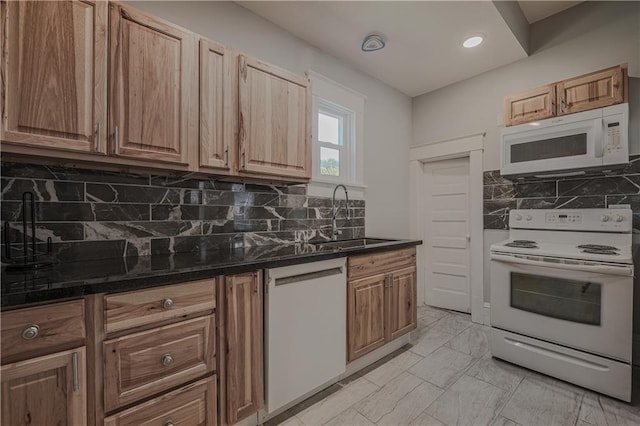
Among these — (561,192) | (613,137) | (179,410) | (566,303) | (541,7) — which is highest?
(541,7)

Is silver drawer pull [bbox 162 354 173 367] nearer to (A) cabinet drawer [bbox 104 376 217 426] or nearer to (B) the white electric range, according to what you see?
(A) cabinet drawer [bbox 104 376 217 426]

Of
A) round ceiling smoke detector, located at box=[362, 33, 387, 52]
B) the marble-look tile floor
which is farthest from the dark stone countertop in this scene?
round ceiling smoke detector, located at box=[362, 33, 387, 52]

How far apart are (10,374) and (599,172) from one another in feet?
12.5

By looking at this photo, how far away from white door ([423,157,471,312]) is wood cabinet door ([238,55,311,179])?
2.20 metres

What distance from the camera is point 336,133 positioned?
304 centimetres

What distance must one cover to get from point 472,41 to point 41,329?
349 centimetres

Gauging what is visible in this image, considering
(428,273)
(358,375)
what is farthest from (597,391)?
(428,273)

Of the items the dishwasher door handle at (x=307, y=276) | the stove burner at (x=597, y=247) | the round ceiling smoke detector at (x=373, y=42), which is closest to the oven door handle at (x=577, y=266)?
the stove burner at (x=597, y=247)

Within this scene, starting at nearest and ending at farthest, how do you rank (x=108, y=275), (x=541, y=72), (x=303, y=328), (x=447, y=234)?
(x=108, y=275)
(x=303, y=328)
(x=541, y=72)
(x=447, y=234)

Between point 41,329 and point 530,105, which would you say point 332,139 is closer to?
point 530,105

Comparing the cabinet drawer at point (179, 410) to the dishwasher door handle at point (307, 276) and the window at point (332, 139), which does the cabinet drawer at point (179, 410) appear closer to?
the dishwasher door handle at point (307, 276)

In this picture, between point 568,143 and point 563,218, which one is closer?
point 568,143

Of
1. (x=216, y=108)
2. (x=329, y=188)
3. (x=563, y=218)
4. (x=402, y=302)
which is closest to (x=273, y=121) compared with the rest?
(x=216, y=108)

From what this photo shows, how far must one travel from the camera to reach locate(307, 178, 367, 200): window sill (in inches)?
105
